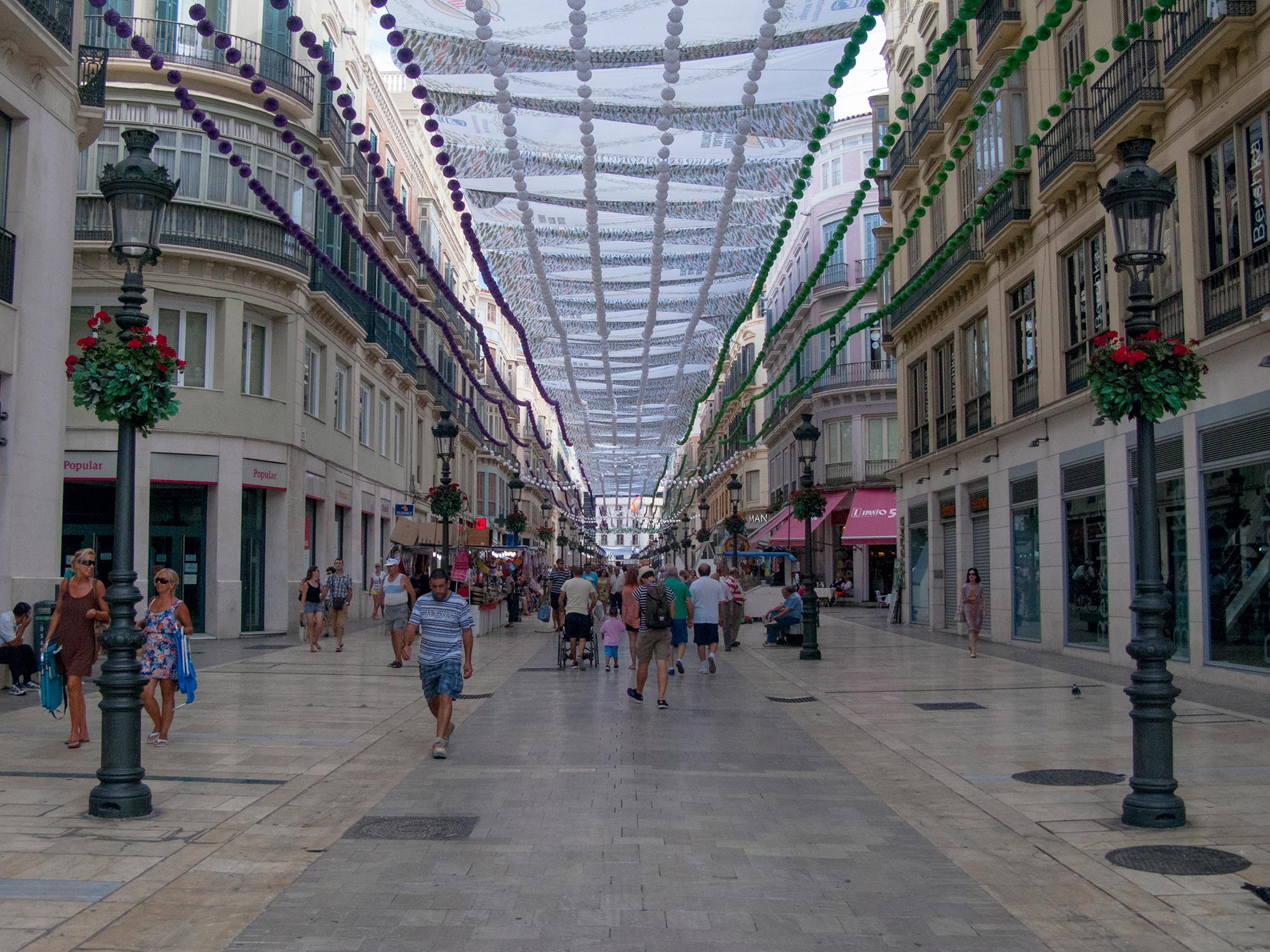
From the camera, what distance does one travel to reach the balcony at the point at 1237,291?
13656 millimetres

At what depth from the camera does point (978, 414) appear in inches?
987

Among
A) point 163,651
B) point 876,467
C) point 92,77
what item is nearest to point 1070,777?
point 163,651

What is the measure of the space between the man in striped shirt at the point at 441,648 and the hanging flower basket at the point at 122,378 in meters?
2.89

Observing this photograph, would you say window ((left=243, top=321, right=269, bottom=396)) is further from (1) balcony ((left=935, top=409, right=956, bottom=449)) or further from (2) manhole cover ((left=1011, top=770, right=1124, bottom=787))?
(2) manhole cover ((left=1011, top=770, right=1124, bottom=787))

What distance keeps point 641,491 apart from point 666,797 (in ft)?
324

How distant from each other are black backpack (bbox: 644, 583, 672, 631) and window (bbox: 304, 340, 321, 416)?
1741 centimetres

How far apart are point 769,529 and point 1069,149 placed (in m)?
32.4

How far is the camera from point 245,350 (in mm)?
25719

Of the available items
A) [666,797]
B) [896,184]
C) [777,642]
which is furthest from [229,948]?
[896,184]

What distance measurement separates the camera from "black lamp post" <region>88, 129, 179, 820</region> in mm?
7172

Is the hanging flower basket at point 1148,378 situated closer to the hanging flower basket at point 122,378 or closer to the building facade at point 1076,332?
the building facade at point 1076,332

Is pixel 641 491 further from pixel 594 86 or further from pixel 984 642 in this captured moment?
pixel 594 86

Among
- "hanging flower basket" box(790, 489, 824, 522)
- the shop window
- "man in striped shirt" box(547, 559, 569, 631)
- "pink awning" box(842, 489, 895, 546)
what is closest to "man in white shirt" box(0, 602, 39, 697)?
"man in striped shirt" box(547, 559, 569, 631)

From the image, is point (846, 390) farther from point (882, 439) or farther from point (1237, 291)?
point (1237, 291)
